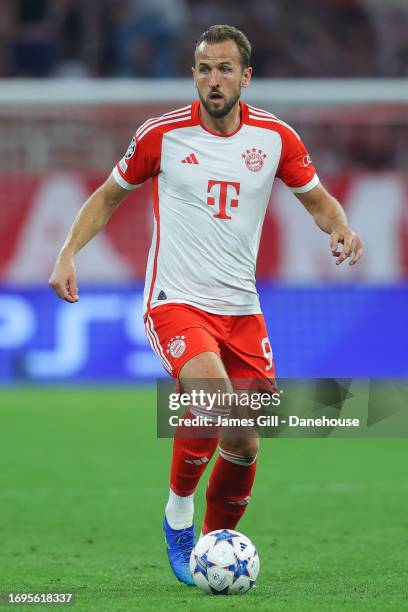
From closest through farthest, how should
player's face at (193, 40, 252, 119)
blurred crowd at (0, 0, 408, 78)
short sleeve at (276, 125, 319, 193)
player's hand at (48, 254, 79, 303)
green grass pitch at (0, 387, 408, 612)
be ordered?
green grass pitch at (0, 387, 408, 612)
player's hand at (48, 254, 79, 303)
player's face at (193, 40, 252, 119)
short sleeve at (276, 125, 319, 193)
blurred crowd at (0, 0, 408, 78)

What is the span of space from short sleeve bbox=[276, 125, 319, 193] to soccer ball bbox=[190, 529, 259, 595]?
1.62m

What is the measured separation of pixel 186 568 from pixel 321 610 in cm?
96

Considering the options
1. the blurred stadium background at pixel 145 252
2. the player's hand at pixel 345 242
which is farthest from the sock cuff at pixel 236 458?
the blurred stadium background at pixel 145 252

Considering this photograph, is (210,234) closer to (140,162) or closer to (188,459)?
(140,162)

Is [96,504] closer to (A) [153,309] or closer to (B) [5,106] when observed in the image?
(A) [153,309]

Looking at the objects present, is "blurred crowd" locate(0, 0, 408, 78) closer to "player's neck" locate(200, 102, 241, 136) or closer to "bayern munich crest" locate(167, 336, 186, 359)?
"player's neck" locate(200, 102, 241, 136)

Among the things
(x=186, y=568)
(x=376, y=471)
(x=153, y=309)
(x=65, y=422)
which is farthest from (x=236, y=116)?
(x=65, y=422)

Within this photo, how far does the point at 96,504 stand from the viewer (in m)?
8.38

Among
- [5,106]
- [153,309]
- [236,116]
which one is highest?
[236,116]

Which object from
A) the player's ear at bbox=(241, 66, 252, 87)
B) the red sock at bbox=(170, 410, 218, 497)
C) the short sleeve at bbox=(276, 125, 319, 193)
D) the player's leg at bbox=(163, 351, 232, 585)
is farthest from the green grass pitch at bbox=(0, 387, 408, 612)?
the player's ear at bbox=(241, 66, 252, 87)

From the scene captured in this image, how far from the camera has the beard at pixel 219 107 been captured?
5.76 meters

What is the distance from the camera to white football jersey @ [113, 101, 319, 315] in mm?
5812

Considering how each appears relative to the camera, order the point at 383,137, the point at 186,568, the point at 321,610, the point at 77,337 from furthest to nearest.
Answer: the point at 383,137
the point at 77,337
the point at 186,568
the point at 321,610

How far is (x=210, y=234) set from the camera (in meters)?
5.82
